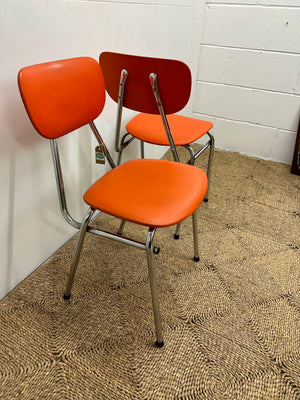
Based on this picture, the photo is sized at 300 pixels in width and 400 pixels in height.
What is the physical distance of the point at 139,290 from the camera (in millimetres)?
1332

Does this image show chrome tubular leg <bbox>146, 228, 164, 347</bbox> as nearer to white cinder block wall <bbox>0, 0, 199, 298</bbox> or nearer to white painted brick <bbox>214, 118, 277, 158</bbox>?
white cinder block wall <bbox>0, 0, 199, 298</bbox>

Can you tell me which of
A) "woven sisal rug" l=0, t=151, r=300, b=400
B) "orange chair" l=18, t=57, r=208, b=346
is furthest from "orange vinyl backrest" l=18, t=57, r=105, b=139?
"woven sisal rug" l=0, t=151, r=300, b=400

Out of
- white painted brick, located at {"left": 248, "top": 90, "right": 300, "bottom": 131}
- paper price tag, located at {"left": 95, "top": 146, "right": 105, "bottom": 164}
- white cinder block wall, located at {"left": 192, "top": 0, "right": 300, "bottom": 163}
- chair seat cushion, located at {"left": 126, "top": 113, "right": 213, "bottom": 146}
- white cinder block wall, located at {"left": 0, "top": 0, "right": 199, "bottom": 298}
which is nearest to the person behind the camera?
white cinder block wall, located at {"left": 0, "top": 0, "right": 199, "bottom": 298}

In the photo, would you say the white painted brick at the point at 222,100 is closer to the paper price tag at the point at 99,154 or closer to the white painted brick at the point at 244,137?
the white painted brick at the point at 244,137

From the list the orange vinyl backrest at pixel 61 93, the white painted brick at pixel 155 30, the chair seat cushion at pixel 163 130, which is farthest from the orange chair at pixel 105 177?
the white painted brick at pixel 155 30

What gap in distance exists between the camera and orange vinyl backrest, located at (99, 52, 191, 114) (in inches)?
41.9

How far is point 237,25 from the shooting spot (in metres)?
2.16

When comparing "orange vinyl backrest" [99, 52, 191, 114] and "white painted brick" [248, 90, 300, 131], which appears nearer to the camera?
"orange vinyl backrest" [99, 52, 191, 114]

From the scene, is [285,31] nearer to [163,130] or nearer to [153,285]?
[163,130]

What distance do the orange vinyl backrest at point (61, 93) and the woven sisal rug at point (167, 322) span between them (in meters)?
0.67

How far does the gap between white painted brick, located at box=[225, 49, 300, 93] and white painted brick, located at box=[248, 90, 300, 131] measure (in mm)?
53

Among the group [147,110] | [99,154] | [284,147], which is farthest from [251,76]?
[99,154]

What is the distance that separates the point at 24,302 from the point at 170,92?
38.1 inches

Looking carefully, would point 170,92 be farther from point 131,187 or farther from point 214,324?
point 214,324
